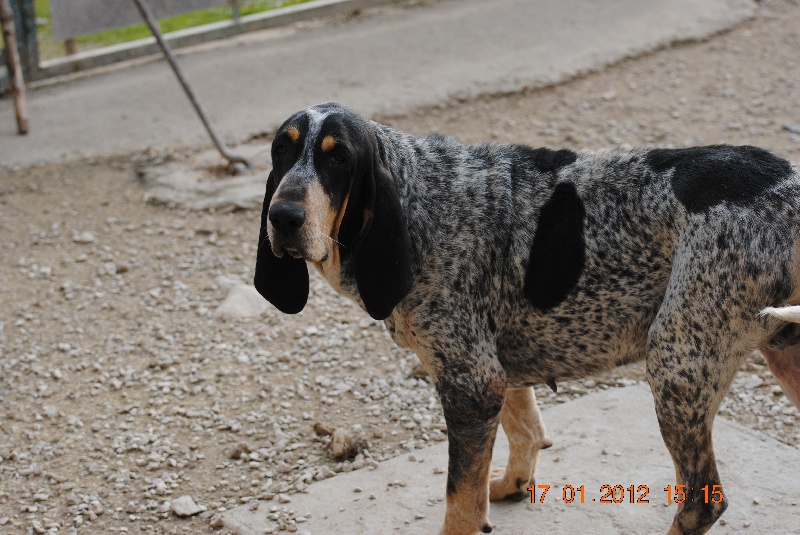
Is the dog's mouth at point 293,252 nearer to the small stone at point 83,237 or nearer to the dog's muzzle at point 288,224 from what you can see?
the dog's muzzle at point 288,224

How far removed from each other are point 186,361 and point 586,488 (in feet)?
8.52

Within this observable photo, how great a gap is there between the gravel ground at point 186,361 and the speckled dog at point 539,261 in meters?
1.17

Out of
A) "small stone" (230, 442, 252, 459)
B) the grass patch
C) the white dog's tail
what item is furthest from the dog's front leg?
the grass patch

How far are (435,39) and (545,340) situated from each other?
698 cm

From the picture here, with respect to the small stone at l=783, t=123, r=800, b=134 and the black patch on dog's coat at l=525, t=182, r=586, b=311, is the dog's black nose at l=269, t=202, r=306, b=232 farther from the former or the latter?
the small stone at l=783, t=123, r=800, b=134

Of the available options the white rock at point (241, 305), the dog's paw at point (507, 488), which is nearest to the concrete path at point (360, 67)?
the white rock at point (241, 305)

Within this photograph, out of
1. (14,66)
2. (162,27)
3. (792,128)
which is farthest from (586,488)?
(162,27)

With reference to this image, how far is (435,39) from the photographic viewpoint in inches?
415

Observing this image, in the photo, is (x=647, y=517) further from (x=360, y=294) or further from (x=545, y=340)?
(x=360, y=294)

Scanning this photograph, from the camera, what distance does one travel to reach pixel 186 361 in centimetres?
602

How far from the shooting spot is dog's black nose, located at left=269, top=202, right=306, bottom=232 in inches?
140

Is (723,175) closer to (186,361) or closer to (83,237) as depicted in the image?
(186,361)

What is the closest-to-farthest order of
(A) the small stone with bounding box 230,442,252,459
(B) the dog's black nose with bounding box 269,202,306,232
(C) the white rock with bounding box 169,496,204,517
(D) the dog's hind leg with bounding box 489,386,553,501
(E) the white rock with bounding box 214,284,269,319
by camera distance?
(B) the dog's black nose with bounding box 269,202,306,232, (D) the dog's hind leg with bounding box 489,386,553,501, (C) the white rock with bounding box 169,496,204,517, (A) the small stone with bounding box 230,442,252,459, (E) the white rock with bounding box 214,284,269,319

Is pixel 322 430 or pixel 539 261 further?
pixel 322 430
